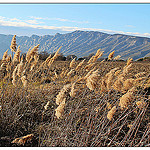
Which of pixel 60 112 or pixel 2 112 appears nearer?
pixel 60 112

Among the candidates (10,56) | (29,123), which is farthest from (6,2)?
(29,123)

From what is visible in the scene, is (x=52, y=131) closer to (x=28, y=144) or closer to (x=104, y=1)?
(x=28, y=144)

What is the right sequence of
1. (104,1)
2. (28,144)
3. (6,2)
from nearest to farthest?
1. (28,144)
2. (104,1)
3. (6,2)

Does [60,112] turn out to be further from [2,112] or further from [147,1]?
[147,1]

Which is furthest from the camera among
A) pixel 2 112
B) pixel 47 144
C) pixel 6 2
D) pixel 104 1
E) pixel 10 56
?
pixel 10 56

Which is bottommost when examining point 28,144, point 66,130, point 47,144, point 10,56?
point 28,144

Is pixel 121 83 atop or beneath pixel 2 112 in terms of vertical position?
atop

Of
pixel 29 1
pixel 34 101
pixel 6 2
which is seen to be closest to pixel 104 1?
pixel 29 1

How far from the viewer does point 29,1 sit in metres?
3.58

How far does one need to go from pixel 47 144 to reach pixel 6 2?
122 inches

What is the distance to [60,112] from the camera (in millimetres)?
2059

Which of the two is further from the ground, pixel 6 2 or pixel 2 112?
pixel 6 2

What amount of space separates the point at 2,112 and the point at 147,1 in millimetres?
3670

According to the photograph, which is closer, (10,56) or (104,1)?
(104,1)
